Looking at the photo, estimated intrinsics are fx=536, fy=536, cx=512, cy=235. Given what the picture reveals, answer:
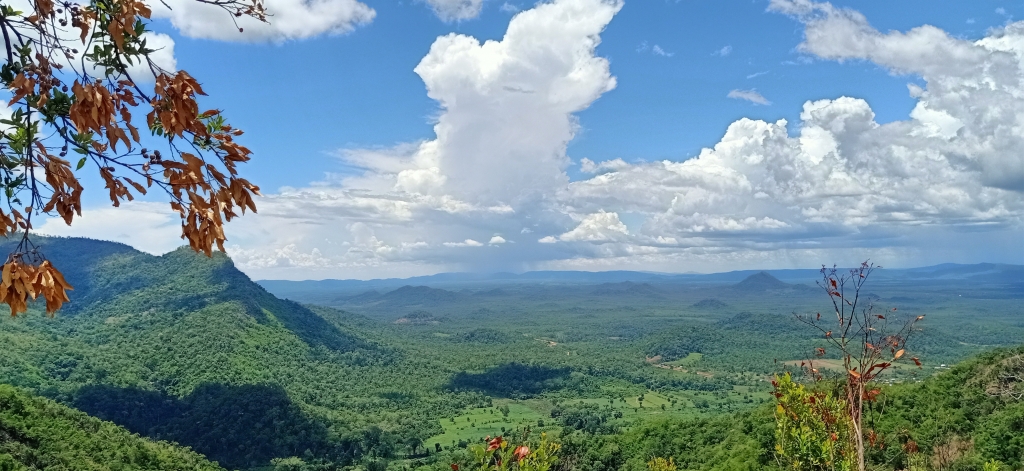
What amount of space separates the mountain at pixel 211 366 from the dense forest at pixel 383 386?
0.40 m

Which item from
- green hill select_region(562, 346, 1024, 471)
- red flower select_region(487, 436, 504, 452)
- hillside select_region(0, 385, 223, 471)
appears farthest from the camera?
hillside select_region(0, 385, 223, 471)

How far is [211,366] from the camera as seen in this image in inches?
3738

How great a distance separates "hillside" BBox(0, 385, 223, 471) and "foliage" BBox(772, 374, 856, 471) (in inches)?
1498

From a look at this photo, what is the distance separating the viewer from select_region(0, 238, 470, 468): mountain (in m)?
75.2

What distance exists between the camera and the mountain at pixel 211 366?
75.2 meters

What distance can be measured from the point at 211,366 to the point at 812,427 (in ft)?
350

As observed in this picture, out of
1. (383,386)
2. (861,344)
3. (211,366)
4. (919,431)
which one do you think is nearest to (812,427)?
(861,344)

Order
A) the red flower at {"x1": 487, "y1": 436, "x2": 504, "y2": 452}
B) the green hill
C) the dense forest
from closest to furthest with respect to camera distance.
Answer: the red flower at {"x1": 487, "y1": 436, "x2": 504, "y2": 452} → the green hill → the dense forest

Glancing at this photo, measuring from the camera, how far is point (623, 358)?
541 ft

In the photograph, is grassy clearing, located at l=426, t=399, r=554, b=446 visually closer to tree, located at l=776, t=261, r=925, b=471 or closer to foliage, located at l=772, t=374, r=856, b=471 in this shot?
foliage, located at l=772, t=374, r=856, b=471

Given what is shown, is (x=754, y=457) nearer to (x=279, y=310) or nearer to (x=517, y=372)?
(x=517, y=372)

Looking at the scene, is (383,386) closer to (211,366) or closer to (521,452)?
(211,366)

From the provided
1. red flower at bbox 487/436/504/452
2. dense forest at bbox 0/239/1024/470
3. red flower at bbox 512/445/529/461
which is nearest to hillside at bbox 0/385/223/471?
dense forest at bbox 0/239/1024/470

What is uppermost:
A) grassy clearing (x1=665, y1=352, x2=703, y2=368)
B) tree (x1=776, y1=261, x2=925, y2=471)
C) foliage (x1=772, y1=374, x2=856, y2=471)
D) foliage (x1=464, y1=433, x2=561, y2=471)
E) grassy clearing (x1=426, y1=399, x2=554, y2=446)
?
tree (x1=776, y1=261, x2=925, y2=471)
